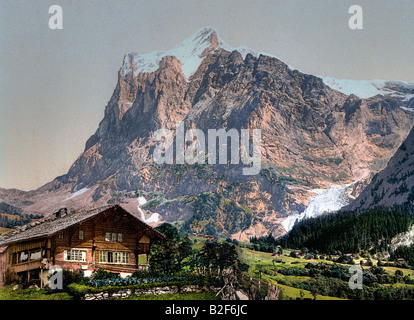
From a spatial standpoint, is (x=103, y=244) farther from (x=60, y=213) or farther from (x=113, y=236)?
(x=60, y=213)

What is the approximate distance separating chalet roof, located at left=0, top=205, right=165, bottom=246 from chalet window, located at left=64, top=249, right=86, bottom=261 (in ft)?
5.23

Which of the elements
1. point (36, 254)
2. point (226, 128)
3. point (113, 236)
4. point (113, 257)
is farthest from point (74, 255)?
point (226, 128)

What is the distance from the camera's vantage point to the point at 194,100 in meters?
72.6

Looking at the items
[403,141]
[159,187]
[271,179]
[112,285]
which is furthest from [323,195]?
[112,285]

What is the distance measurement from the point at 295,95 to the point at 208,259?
113 ft

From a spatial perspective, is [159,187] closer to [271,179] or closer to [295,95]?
[271,179]

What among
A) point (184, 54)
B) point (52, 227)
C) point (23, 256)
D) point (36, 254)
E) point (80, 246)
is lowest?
point (23, 256)

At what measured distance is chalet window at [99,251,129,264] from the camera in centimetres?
3972

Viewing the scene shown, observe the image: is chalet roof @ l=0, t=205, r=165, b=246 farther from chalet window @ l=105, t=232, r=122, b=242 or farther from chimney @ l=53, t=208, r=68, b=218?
chalet window @ l=105, t=232, r=122, b=242

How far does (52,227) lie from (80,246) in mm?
2303

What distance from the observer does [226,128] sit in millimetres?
65875

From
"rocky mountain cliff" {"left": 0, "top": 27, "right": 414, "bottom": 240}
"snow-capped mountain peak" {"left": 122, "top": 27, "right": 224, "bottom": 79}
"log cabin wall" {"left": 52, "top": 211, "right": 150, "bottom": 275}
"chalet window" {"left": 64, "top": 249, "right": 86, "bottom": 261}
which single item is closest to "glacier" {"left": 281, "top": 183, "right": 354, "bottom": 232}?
"rocky mountain cliff" {"left": 0, "top": 27, "right": 414, "bottom": 240}

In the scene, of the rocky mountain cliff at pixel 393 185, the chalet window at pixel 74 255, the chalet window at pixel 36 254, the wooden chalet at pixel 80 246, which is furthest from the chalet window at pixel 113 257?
the rocky mountain cliff at pixel 393 185

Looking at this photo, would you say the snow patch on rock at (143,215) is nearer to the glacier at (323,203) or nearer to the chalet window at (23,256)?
the glacier at (323,203)
